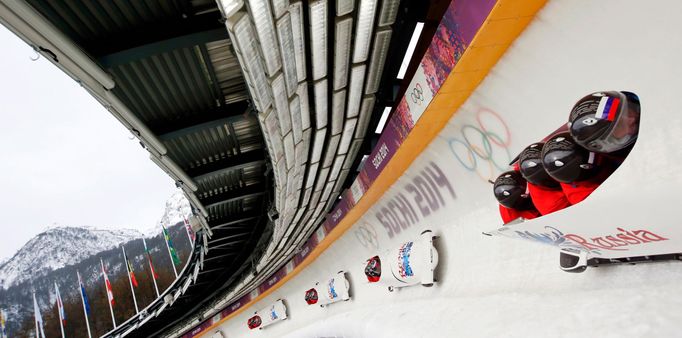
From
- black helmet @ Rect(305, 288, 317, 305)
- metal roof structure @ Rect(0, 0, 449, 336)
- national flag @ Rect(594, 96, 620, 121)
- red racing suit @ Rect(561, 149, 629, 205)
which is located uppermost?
metal roof structure @ Rect(0, 0, 449, 336)

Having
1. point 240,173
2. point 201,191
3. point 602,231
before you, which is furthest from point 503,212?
point 201,191

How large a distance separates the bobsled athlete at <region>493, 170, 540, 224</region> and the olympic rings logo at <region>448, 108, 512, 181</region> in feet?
1.84

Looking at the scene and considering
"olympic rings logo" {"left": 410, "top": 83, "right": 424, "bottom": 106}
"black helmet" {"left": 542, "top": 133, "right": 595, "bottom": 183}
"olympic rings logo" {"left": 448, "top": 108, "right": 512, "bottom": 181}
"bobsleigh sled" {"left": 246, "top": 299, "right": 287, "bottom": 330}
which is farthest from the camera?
"bobsleigh sled" {"left": 246, "top": 299, "right": 287, "bottom": 330}

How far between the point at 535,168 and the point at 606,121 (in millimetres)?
790

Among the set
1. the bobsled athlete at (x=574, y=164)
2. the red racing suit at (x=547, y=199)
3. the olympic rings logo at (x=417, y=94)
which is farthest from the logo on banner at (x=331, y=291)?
the bobsled athlete at (x=574, y=164)

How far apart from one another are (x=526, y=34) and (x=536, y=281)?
2089 mm

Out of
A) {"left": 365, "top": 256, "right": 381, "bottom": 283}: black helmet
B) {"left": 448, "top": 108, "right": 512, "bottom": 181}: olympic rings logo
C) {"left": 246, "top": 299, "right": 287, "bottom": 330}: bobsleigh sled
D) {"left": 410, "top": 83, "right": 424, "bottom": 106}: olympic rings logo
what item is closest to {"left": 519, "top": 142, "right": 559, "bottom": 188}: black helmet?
{"left": 448, "top": 108, "right": 512, "bottom": 181}: olympic rings logo

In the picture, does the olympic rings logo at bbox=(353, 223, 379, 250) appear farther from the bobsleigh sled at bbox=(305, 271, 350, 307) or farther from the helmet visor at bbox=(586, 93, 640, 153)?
the helmet visor at bbox=(586, 93, 640, 153)

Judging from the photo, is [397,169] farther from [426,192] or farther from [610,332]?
[610,332]

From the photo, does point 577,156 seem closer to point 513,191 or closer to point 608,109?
point 608,109

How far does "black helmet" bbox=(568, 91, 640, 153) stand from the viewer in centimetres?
260

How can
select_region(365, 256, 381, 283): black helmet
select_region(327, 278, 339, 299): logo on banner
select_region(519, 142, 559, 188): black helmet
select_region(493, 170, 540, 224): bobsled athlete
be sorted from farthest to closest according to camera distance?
select_region(327, 278, 339, 299): logo on banner → select_region(365, 256, 381, 283): black helmet → select_region(493, 170, 540, 224): bobsled athlete → select_region(519, 142, 559, 188): black helmet

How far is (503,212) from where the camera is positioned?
4.23 meters

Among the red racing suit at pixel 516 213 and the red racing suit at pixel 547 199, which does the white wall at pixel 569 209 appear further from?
the red racing suit at pixel 547 199
